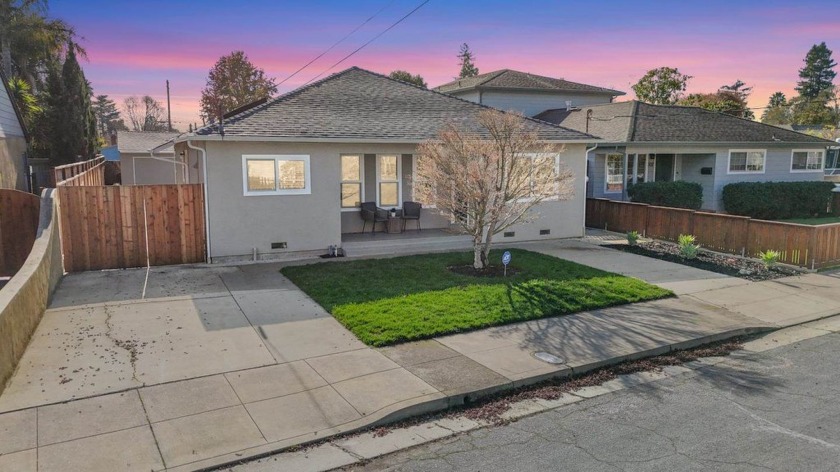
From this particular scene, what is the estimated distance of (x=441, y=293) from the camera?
9.93 m

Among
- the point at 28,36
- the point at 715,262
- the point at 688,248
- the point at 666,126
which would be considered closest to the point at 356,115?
the point at 688,248

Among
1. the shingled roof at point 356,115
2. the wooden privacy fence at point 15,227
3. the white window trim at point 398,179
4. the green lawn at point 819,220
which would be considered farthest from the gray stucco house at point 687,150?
the wooden privacy fence at point 15,227

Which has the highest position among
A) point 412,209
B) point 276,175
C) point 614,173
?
point 614,173

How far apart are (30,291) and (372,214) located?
880 centimetres

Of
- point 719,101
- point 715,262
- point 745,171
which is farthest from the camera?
point 719,101

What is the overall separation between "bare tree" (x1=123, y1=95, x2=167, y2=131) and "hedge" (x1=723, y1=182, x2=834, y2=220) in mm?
77786

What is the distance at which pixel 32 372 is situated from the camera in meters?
6.42

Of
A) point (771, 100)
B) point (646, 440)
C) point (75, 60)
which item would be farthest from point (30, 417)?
point (771, 100)

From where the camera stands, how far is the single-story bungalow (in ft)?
40.1

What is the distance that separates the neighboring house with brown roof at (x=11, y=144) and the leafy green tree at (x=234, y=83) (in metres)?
36.3

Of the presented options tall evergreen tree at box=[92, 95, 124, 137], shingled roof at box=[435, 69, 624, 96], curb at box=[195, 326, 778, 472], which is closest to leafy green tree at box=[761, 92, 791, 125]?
shingled roof at box=[435, 69, 624, 96]

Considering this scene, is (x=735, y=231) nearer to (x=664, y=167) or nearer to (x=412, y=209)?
(x=412, y=209)

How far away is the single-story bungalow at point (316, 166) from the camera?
1223cm

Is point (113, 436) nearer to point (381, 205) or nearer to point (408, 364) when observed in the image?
point (408, 364)
